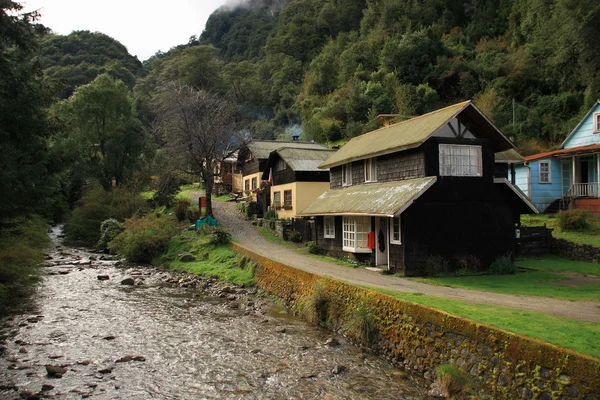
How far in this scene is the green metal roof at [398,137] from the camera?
18.7 metres

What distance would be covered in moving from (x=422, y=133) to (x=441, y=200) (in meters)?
2.97

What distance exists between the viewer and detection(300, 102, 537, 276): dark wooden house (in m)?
18.1

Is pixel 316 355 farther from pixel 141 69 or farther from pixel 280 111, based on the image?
pixel 141 69

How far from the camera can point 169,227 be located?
31.2 metres

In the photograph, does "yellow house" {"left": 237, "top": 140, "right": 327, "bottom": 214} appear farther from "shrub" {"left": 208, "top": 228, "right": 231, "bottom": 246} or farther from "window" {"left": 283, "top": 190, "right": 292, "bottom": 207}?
"shrub" {"left": 208, "top": 228, "right": 231, "bottom": 246}

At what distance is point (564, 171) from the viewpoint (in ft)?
99.2

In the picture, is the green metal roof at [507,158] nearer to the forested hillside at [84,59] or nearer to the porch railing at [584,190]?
the porch railing at [584,190]

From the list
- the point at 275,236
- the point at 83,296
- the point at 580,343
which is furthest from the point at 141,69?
the point at 580,343

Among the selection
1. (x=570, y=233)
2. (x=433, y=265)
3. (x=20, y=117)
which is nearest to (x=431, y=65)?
(x=570, y=233)

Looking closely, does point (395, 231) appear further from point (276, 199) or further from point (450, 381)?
point (276, 199)

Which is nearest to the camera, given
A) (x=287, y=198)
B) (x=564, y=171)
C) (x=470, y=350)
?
(x=470, y=350)

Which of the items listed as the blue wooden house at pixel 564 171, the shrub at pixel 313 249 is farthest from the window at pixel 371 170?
the blue wooden house at pixel 564 171

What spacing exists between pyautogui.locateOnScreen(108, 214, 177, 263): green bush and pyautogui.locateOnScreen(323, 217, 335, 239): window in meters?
12.0

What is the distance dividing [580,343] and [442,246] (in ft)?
34.0
